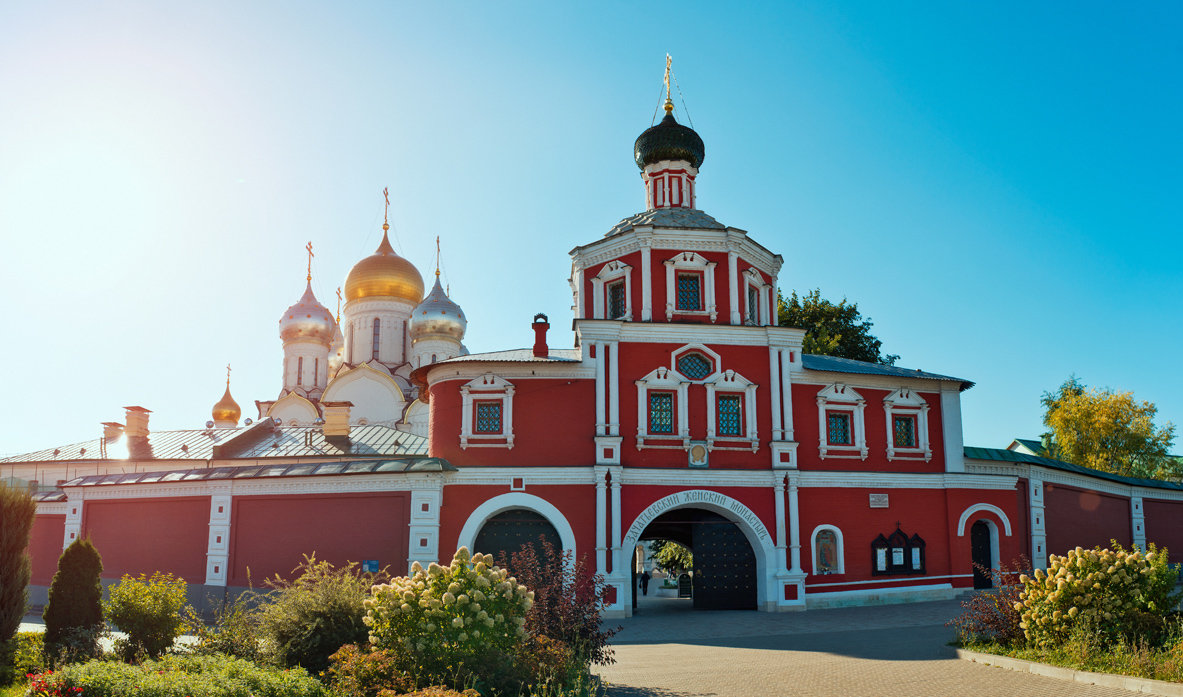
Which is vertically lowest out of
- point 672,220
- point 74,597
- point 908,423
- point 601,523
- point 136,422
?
point 74,597

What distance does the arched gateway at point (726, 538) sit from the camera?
64.2 ft

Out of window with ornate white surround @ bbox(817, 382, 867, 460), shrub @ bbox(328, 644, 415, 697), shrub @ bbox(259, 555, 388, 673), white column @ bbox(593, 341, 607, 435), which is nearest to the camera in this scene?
shrub @ bbox(328, 644, 415, 697)

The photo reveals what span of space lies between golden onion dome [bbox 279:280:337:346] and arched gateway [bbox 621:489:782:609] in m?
25.1

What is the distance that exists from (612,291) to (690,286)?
191 centimetres

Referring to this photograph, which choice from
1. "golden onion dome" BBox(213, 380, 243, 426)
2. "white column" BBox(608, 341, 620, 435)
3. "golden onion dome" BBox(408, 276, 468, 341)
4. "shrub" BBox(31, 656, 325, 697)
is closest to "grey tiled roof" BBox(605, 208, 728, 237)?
"white column" BBox(608, 341, 620, 435)

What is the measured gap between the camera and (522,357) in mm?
20188

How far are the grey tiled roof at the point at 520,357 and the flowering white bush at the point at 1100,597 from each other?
35.3ft

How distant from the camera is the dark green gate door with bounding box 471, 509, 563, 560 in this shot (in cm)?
1950

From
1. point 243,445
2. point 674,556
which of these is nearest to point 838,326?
point 674,556

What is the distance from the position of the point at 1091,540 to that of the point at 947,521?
20.2 ft

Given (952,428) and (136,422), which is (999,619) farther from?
(136,422)

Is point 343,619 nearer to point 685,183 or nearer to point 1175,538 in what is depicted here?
point 685,183

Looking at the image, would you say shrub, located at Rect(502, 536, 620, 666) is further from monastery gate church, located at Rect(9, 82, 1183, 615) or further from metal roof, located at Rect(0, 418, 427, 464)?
metal roof, located at Rect(0, 418, 427, 464)

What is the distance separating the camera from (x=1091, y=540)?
24641mm
